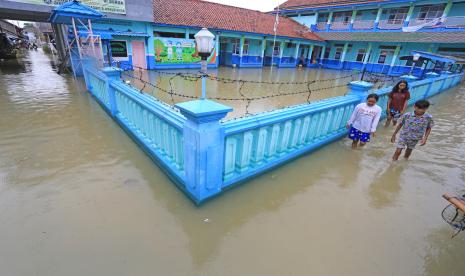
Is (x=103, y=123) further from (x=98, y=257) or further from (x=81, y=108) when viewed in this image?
(x=98, y=257)

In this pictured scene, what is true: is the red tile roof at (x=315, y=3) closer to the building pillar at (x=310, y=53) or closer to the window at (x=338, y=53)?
the building pillar at (x=310, y=53)

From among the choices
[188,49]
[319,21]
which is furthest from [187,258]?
[319,21]

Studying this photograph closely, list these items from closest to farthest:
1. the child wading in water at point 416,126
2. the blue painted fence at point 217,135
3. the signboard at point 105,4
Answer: the blue painted fence at point 217,135 < the child wading in water at point 416,126 < the signboard at point 105,4

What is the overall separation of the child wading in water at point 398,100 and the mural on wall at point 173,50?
14.2m

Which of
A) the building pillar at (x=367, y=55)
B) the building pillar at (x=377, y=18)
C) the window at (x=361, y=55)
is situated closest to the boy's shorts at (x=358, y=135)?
the building pillar at (x=367, y=55)

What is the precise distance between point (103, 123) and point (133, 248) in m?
4.12

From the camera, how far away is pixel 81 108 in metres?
6.52

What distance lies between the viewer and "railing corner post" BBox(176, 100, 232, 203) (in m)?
2.35

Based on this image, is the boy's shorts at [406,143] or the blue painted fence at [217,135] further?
the boy's shorts at [406,143]

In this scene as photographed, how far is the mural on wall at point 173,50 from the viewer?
16609mm

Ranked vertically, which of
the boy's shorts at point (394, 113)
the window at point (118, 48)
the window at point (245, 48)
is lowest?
the boy's shorts at point (394, 113)

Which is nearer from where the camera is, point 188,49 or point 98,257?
point 98,257

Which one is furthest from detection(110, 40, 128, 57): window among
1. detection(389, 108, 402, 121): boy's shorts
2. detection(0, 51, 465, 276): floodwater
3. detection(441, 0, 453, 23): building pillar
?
detection(441, 0, 453, 23): building pillar

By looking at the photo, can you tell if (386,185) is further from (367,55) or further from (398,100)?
(367,55)
